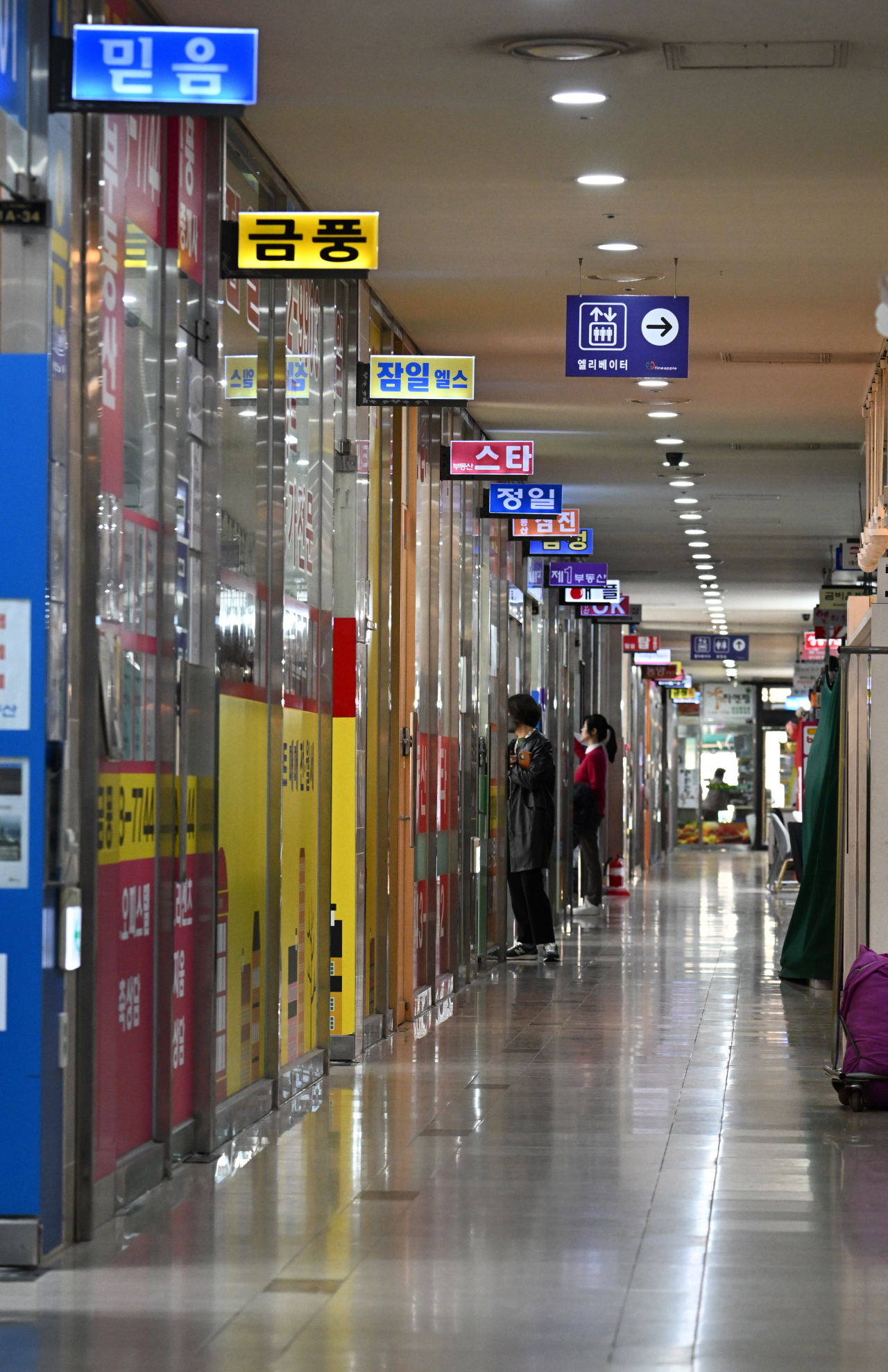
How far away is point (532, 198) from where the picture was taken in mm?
7992

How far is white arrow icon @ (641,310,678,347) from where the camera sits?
895 cm

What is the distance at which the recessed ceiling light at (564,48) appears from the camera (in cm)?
610

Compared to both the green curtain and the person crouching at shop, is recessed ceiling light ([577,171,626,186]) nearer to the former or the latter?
the green curtain

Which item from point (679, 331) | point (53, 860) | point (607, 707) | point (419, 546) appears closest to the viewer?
point (53, 860)

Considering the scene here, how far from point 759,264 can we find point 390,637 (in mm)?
2544

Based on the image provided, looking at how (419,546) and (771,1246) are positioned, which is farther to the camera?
(419,546)

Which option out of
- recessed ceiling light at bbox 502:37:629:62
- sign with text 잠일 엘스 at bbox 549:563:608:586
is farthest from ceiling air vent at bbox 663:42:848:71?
sign with text 잠일 엘스 at bbox 549:563:608:586

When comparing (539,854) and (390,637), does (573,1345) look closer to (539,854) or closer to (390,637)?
(390,637)

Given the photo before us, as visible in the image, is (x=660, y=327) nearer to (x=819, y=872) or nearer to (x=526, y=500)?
(x=526, y=500)

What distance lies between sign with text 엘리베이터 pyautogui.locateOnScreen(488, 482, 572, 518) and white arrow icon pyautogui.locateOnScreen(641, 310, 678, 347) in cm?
367

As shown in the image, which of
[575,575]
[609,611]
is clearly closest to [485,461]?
[575,575]

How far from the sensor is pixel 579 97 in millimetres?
6660

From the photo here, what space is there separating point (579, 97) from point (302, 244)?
1.29 metres

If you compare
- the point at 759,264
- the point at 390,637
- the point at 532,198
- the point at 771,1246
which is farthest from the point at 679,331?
the point at 771,1246
